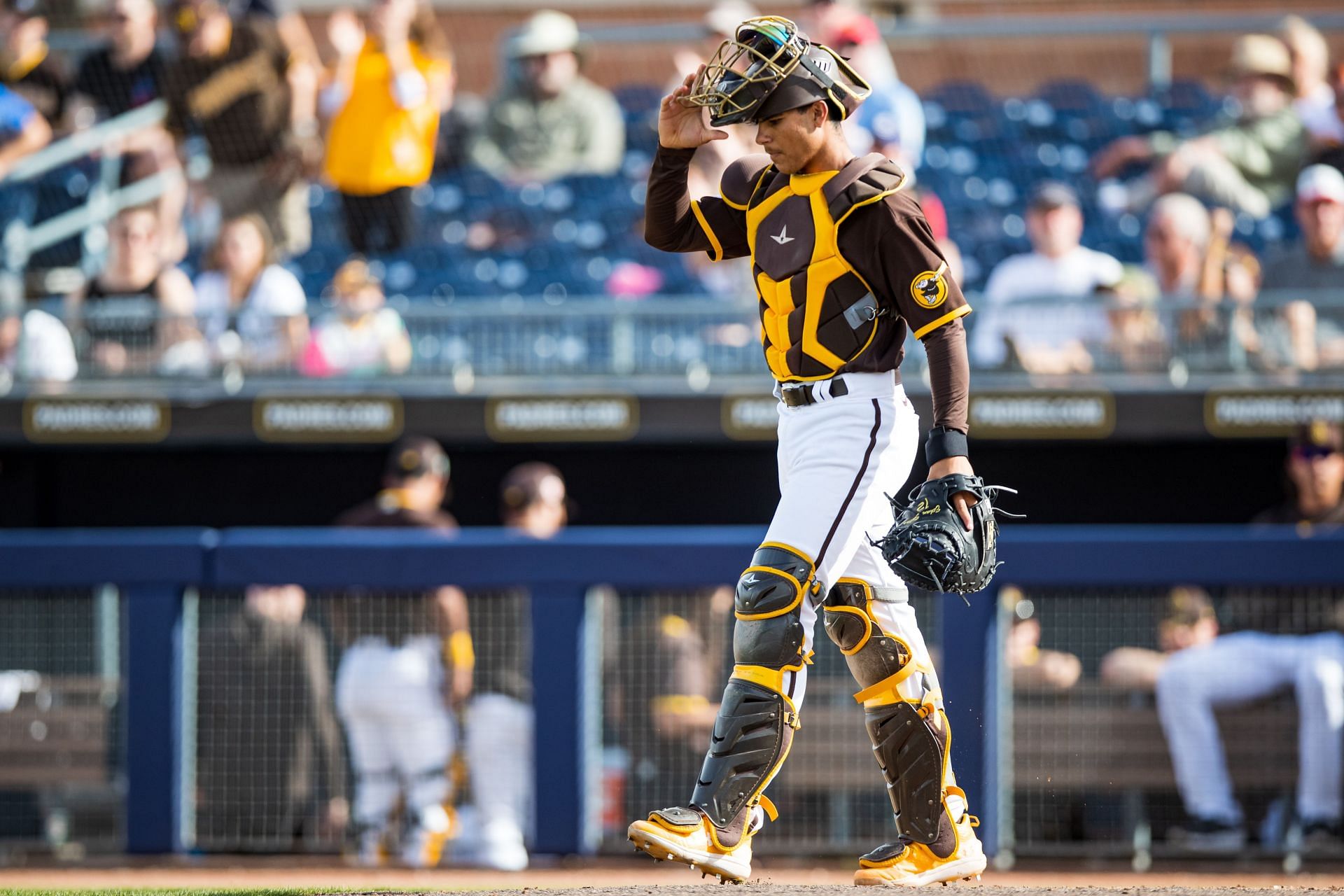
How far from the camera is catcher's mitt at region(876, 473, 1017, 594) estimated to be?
3.15 m

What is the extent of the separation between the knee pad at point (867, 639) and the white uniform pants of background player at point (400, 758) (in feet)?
7.11

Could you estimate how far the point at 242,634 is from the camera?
5406 millimetres

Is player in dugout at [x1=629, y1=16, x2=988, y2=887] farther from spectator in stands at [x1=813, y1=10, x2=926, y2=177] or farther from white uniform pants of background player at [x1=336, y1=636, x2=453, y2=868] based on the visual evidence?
spectator in stands at [x1=813, y1=10, x2=926, y2=177]

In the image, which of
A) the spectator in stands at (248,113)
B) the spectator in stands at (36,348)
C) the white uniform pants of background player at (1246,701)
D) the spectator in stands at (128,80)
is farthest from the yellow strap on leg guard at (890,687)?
the spectator in stands at (128,80)

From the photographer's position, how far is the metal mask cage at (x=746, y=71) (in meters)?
3.17

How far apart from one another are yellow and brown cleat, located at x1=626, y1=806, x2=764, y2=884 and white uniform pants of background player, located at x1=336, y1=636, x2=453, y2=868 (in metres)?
2.08

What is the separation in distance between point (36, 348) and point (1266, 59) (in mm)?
6121

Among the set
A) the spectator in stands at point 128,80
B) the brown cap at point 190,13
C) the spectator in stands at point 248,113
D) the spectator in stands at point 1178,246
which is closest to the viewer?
the spectator in stands at point 1178,246

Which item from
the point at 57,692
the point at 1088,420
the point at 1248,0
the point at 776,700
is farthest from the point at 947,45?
the point at 776,700

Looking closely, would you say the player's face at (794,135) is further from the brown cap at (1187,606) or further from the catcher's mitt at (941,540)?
the brown cap at (1187,606)

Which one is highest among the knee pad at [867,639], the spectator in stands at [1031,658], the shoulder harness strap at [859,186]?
the shoulder harness strap at [859,186]

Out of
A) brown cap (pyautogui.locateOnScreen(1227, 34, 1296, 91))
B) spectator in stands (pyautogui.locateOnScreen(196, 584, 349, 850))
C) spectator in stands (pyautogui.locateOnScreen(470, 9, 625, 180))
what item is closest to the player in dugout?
A: spectator in stands (pyautogui.locateOnScreen(196, 584, 349, 850))

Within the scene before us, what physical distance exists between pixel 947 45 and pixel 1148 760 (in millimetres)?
5885

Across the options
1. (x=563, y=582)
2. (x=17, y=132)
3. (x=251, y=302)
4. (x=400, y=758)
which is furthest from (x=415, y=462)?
(x=17, y=132)
